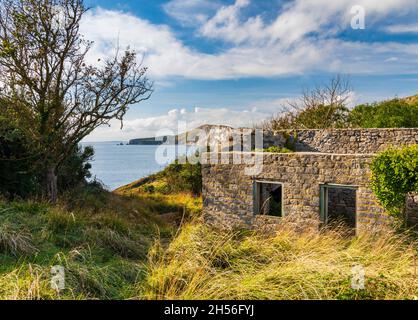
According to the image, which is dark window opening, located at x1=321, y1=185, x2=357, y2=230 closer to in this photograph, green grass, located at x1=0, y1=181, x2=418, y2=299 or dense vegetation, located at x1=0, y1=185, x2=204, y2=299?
green grass, located at x1=0, y1=181, x2=418, y2=299

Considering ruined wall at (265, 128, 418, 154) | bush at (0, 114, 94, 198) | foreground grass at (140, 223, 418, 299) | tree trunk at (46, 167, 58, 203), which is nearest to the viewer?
foreground grass at (140, 223, 418, 299)

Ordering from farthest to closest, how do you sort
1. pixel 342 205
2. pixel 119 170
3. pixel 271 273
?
pixel 119 170
pixel 342 205
pixel 271 273

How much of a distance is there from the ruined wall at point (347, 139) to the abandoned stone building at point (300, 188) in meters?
0.04

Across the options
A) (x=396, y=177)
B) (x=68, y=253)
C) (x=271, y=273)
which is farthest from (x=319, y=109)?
(x=68, y=253)

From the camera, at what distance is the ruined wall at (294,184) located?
314 inches

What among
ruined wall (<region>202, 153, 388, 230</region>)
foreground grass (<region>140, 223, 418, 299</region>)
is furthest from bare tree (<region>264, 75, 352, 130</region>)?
foreground grass (<region>140, 223, 418, 299</region>)

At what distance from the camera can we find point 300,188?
8812 mm

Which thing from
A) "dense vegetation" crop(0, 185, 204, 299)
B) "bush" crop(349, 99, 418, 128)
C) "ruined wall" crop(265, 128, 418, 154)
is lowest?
"dense vegetation" crop(0, 185, 204, 299)

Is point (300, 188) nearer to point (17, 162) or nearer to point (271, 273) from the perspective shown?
point (271, 273)

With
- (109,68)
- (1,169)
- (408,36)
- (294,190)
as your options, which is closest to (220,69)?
(109,68)

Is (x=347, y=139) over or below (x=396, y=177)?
over

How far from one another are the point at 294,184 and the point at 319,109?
1532 cm

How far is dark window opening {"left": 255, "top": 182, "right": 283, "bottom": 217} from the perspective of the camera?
380 inches

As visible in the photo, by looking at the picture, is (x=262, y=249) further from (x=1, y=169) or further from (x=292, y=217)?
(x=1, y=169)
